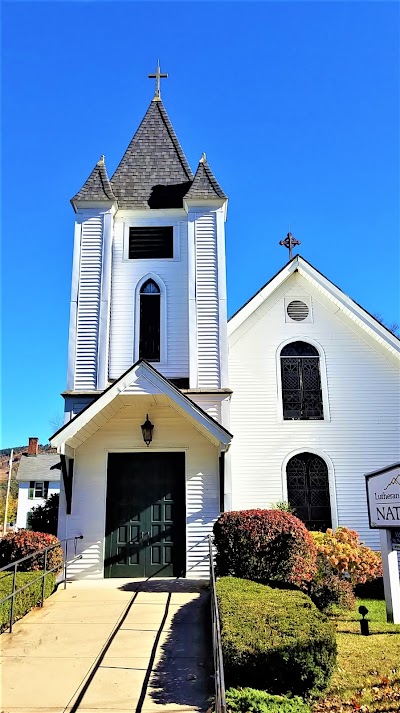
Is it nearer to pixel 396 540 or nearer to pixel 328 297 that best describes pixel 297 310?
pixel 328 297

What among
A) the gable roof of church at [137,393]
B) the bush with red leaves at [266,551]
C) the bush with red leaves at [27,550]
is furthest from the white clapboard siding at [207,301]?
the bush with red leaves at [27,550]

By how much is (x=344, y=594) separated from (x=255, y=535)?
2034mm

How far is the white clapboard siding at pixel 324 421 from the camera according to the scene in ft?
41.5

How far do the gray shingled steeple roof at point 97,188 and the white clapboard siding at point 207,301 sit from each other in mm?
2481

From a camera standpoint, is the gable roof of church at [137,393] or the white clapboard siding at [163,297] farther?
the white clapboard siding at [163,297]

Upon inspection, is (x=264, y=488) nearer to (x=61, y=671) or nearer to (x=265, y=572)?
(x=265, y=572)

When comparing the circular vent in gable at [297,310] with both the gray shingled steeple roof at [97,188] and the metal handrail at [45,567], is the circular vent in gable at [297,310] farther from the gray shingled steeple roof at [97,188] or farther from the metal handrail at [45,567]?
the metal handrail at [45,567]

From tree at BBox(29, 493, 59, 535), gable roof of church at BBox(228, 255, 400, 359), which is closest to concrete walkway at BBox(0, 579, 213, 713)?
tree at BBox(29, 493, 59, 535)

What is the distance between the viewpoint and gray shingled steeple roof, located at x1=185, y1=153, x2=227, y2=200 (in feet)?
45.0

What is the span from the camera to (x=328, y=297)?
46.3 feet

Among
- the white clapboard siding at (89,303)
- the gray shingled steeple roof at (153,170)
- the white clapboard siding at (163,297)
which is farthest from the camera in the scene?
the gray shingled steeple roof at (153,170)

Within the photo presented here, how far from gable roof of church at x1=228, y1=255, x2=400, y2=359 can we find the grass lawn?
277 inches

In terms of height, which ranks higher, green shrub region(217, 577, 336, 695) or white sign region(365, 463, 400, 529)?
white sign region(365, 463, 400, 529)

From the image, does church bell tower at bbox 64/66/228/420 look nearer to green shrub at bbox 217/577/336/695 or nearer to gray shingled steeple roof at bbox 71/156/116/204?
gray shingled steeple roof at bbox 71/156/116/204
